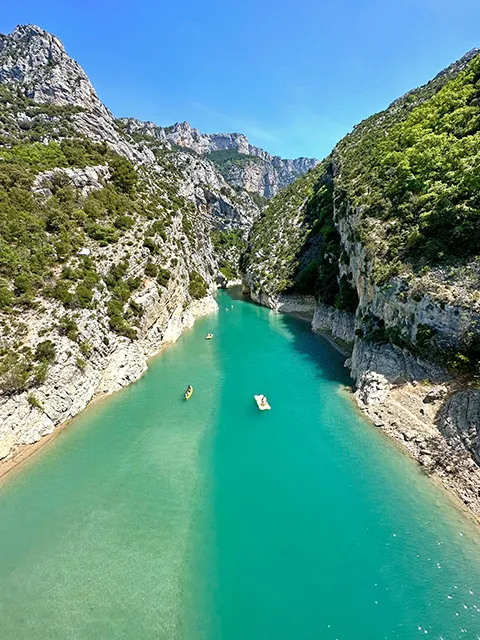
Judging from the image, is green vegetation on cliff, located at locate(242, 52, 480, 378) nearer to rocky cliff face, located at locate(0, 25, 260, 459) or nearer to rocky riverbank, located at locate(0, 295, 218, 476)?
rocky riverbank, located at locate(0, 295, 218, 476)

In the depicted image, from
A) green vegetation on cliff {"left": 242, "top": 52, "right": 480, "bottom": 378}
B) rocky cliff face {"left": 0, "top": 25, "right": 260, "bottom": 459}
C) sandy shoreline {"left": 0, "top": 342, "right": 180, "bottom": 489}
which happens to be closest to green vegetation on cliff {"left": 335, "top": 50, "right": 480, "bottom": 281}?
green vegetation on cliff {"left": 242, "top": 52, "right": 480, "bottom": 378}

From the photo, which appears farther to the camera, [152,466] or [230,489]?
[152,466]

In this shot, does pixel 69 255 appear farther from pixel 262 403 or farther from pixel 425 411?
pixel 425 411

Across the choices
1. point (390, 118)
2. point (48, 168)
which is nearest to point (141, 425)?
point (48, 168)

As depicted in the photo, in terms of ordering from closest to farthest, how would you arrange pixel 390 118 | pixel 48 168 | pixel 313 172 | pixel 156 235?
pixel 48 168, pixel 156 235, pixel 390 118, pixel 313 172

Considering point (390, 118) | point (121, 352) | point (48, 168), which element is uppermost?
point (390, 118)

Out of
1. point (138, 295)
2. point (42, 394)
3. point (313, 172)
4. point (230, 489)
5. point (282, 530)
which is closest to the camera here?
point (282, 530)

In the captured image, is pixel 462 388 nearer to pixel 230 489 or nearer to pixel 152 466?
pixel 230 489

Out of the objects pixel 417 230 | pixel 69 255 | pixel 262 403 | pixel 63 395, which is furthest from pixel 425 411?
pixel 69 255
